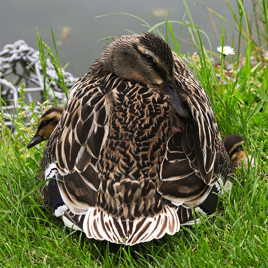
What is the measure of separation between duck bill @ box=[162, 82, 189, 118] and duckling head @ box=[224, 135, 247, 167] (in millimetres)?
805

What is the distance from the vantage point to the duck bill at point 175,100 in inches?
131

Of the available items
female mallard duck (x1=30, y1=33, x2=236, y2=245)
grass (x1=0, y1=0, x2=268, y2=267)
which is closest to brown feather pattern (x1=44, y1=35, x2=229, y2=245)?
female mallard duck (x1=30, y1=33, x2=236, y2=245)

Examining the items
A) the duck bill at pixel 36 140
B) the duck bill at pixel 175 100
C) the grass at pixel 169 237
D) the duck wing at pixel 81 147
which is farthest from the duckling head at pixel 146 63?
the duck bill at pixel 36 140

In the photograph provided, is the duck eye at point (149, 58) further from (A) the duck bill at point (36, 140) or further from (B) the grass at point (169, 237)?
(A) the duck bill at point (36, 140)

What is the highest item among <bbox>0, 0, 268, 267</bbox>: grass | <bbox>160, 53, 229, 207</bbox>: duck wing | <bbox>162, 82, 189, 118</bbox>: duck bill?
<bbox>162, 82, 189, 118</bbox>: duck bill

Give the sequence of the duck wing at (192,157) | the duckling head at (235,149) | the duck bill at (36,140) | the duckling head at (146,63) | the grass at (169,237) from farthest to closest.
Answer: the duck bill at (36,140), the duckling head at (235,149), the duckling head at (146,63), the duck wing at (192,157), the grass at (169,237)

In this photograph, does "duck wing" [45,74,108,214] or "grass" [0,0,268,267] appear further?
"duck wing" [45,74,108,214]

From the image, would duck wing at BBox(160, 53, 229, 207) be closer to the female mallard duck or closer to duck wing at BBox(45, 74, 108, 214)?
the female mallard duck

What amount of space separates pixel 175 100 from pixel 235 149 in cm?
88

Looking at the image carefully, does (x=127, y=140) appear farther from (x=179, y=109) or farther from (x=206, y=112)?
(x=206, y=112)

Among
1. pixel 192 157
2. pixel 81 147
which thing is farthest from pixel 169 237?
pixel 81 147

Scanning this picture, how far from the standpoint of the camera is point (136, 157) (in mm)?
3248

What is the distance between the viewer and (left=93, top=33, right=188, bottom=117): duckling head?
346 cm

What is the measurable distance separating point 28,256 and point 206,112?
1221mm
